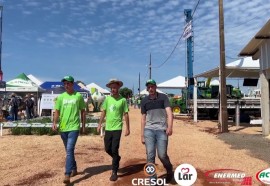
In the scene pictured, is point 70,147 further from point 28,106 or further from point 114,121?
point 28,106

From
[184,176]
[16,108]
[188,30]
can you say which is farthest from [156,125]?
[188,30]

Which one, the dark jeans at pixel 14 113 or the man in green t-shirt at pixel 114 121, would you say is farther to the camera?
the dark jeans at pixel 14 113

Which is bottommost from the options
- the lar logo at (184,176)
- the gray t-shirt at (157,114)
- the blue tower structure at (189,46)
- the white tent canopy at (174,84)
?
the lar logo at (184,176)

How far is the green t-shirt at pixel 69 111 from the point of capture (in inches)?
279

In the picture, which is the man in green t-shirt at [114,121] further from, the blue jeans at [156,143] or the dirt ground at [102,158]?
the blue jeans at [156,143]

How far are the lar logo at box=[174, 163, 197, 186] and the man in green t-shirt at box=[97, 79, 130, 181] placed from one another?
3.83 feet

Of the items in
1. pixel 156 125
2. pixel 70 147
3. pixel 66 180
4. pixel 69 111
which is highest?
pixel 69 111

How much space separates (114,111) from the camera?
23.4ft

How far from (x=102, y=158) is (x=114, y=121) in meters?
2.58

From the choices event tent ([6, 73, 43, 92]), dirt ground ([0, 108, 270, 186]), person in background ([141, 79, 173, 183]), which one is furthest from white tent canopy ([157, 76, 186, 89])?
person in background ([141, 79, 173, 183])

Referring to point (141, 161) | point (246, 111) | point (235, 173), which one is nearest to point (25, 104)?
point (246, 111)

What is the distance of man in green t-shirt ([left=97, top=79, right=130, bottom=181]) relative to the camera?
7051 millimetres

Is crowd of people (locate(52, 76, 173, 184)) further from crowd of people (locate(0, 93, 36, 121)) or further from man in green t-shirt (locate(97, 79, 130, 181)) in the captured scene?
crowd of people (locate(0, 93, 36, 121))

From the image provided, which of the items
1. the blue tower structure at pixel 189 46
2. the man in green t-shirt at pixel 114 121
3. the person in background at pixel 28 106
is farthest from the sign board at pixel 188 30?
the man in green t-shirt at pixel 114 121
